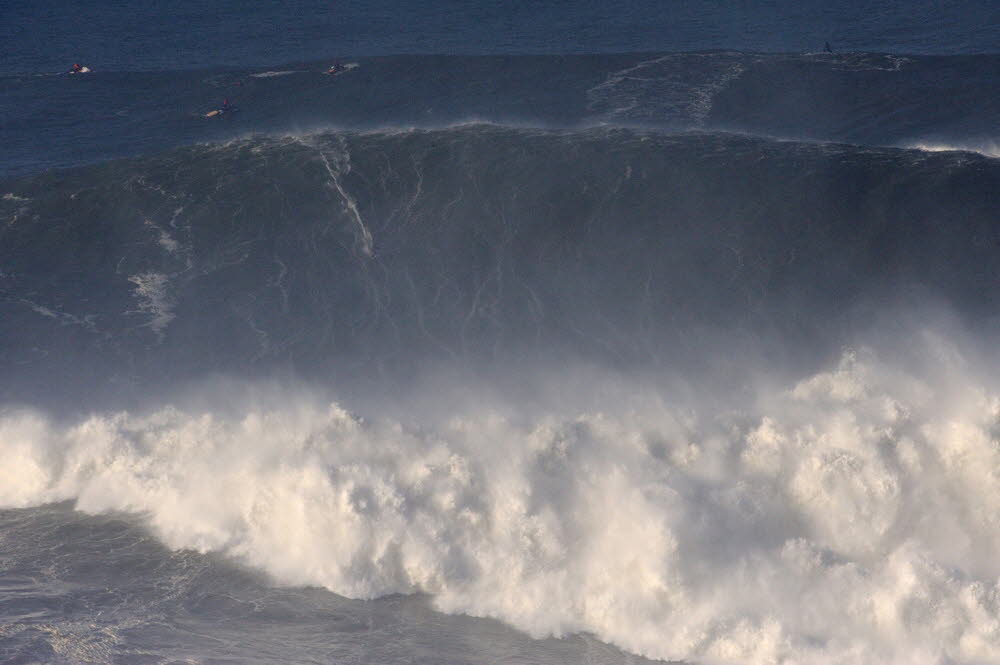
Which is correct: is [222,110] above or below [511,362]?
above

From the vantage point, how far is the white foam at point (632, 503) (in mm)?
32031

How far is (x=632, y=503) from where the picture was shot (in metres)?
34.6

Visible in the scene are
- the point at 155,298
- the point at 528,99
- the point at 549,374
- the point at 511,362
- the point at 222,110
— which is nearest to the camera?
the point at 549,374

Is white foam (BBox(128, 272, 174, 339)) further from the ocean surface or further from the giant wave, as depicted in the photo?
the ocean surface

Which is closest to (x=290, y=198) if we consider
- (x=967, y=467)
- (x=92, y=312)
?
(x=92, y=312)

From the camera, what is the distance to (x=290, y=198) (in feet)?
155

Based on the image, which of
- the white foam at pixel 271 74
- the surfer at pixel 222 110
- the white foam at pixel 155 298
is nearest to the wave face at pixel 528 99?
the white foam at pixel 271 74

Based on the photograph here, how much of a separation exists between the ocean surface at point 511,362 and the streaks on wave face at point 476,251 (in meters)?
0.16

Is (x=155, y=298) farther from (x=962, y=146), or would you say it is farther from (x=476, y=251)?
(x=962, y=146)

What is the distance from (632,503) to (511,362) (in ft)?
27.1

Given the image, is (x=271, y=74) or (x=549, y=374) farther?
(x=271, y=74)

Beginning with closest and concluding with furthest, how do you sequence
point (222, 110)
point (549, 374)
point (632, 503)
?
point (632, 503)
point (549, 374)
point (222, 110)

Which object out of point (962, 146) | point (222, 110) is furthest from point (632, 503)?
point (222, 110)

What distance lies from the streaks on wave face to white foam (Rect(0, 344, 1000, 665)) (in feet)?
10.8
